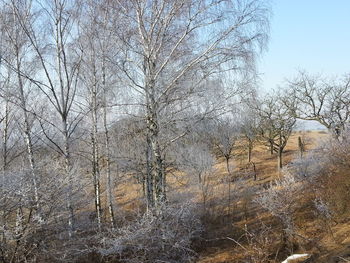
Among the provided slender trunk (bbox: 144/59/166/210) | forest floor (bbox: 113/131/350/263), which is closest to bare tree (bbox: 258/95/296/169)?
forest floor (bbox: 113/131/350/263)

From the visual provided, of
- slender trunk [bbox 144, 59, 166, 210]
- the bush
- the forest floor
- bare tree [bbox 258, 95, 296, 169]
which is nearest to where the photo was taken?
the bush

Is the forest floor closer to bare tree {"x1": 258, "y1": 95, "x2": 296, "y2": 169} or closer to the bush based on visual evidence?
the bush

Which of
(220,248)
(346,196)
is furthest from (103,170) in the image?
(346,196)

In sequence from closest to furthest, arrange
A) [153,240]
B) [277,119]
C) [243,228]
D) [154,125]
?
1. [153,240]
2. [154,125]
3. [243,228]
4. [277,119]

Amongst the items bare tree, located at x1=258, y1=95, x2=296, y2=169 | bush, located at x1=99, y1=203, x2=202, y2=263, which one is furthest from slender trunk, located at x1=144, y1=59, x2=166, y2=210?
bare tree, located at x1=258, y1=95, x2=296, y2=169

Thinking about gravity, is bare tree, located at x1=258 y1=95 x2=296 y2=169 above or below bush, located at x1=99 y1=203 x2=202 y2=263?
above

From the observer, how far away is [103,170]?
1523 cm

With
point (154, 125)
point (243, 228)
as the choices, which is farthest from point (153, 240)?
point (154, 125)

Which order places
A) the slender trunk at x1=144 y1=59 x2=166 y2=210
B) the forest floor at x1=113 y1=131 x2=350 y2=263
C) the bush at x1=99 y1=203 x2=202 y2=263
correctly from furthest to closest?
the forest floor at x1=113 y1=131 x2=350 y2=263
the slender trunk at x1=144 y1=59 x2=166 y2=210
the bush at x1=99 y1=203 x2=202 y2=263

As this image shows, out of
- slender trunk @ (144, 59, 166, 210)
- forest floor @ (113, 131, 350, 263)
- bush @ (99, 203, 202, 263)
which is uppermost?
slender trunk @ (144, 59, 166, 210)

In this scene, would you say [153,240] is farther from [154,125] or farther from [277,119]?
[277,119]

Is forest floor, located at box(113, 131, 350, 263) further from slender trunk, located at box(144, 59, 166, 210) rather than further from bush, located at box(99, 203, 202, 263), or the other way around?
slender trunk, located at box(144, 59, 166, 210)

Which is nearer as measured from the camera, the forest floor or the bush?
the bush

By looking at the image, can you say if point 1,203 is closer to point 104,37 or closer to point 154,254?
point 154,254
